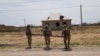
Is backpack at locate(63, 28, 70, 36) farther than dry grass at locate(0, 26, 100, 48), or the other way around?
dry grass at locate(0, 26, 100, 48)

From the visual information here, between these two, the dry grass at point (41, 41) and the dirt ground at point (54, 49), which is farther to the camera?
the dry grass at point (41, 41)

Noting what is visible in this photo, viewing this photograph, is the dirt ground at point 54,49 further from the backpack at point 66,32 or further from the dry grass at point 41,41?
the backpack at point 66,32

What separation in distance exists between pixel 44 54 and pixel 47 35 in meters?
3.57

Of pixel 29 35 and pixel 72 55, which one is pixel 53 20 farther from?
pixel 72 55

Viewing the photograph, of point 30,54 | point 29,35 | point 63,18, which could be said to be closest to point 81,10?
point 63,18

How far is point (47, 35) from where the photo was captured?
70.3ft

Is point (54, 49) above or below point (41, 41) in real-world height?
above

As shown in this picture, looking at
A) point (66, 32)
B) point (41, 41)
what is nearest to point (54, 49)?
point (66, 32)

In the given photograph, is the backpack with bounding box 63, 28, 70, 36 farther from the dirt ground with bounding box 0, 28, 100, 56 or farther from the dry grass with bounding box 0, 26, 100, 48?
the dry grass with bounding box 0, 26, 100, 48

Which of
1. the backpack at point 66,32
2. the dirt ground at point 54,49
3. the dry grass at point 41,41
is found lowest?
the dry grass at point 41,41

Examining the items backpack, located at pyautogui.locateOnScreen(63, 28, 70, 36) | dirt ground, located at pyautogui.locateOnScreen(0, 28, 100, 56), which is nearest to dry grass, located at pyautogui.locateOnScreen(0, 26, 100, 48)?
dirt ground, located at pyautogui.locateOnScreen(0, 28, 100, 56)

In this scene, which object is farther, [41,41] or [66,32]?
[41,41]

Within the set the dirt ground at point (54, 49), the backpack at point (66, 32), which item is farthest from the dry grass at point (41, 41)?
the backpack at point (66, 32)

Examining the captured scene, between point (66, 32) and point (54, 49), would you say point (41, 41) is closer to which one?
point (66, 32)
